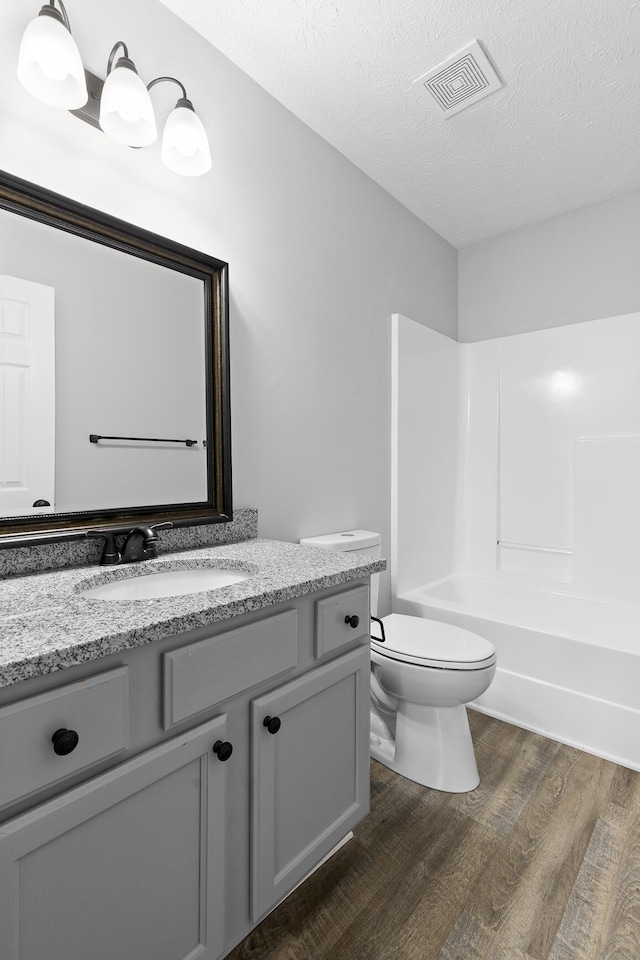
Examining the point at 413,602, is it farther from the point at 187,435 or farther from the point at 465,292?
the point at 465,292

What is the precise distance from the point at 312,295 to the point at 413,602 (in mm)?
1508

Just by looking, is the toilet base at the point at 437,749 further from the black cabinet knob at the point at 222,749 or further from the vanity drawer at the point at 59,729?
the vanity drawer at the point at 59,729

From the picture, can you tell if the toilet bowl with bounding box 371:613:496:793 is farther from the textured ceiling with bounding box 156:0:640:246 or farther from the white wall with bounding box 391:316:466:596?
the textured ceiling with bounding box 156:0:640:246

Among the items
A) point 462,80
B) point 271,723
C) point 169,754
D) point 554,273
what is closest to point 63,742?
point 169,754

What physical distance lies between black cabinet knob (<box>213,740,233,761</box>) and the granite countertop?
0.24 metres

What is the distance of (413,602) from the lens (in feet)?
8.08

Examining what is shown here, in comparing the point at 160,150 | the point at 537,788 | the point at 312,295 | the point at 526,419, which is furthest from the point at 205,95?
the point at 537,788

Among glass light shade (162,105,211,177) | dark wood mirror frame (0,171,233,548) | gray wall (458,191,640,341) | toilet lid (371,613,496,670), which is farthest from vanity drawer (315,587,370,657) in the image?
gray wall (458,191,640,341)

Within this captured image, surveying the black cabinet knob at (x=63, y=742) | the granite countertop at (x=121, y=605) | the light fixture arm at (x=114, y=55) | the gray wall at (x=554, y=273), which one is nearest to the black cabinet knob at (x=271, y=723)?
the granite countertop at (x=121, y=605)

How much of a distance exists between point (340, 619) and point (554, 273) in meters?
2.45

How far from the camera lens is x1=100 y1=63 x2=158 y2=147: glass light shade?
124 centimetres

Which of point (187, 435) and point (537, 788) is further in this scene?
point (537, 788)

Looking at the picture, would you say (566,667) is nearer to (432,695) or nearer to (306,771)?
(432,695)

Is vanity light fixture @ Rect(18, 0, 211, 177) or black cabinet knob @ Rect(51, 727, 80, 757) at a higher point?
vanity light fixture @ Rect(18, 0, 211, 177)
